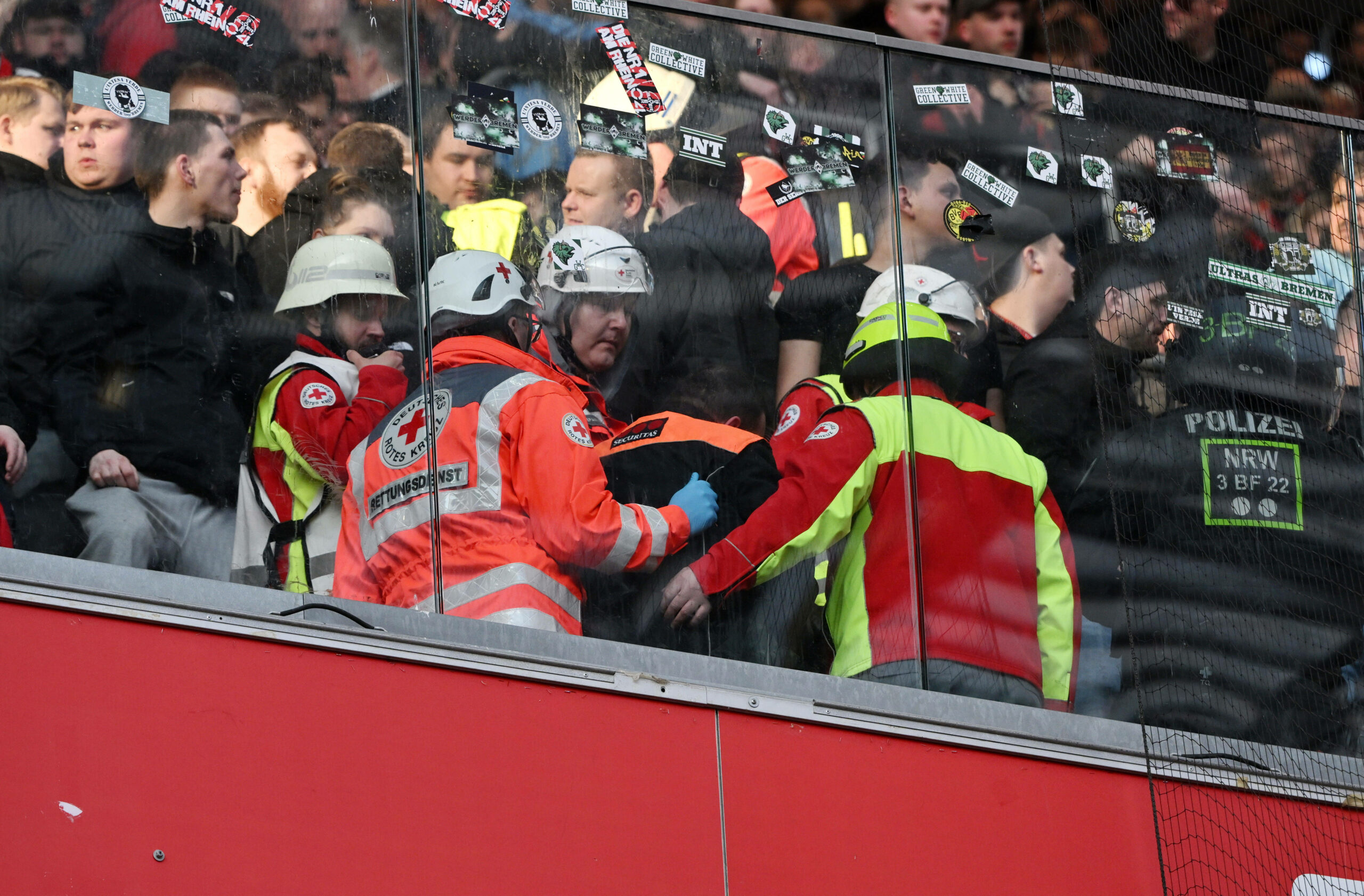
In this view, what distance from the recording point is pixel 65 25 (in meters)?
4.55

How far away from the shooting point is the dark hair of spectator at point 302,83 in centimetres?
475

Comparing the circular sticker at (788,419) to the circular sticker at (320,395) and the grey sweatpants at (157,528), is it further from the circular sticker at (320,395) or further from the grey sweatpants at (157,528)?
the grey sweatpants at (157,528)

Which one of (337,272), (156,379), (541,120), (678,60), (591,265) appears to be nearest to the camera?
(156,379)

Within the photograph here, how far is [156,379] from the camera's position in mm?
4383

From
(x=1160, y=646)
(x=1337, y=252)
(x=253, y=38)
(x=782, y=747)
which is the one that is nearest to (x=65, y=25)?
(x=253, y=38)

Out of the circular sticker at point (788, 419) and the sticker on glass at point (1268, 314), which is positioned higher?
the sticker on glass at point (1268, 314)

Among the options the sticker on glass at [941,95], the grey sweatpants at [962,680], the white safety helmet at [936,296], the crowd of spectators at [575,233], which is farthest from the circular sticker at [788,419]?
the sticker on glass at [941,95]

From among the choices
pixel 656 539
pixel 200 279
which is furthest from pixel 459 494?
pixel 200 279

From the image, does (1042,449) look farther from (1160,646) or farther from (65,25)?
(65,25)

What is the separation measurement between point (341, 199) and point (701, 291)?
39.4 inches

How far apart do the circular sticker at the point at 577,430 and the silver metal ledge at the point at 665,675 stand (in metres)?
0.54

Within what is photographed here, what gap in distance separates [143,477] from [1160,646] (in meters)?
2.75

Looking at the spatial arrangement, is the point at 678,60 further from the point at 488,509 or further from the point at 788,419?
the point at 488,509

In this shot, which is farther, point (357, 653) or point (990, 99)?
point (990, 99)
